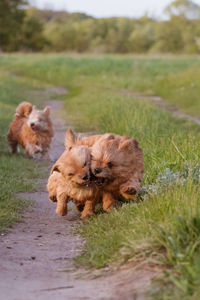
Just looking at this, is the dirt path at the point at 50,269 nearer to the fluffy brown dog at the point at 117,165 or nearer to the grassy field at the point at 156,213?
the grassy field at the point at 156,213

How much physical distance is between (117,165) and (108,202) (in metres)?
0.47

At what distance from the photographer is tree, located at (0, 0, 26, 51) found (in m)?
51.8

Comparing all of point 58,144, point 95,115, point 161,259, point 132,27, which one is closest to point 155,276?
point 161,259

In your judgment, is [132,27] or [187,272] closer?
[187,272]

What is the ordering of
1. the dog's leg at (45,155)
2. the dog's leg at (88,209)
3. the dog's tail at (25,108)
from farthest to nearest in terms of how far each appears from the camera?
the dog's tail at (25,108) → the dog's leg at (45,155) → the dog's leg at (88,209)

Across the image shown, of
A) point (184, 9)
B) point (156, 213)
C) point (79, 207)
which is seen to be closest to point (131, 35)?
point (184, 9)

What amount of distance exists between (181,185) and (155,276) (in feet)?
4.96

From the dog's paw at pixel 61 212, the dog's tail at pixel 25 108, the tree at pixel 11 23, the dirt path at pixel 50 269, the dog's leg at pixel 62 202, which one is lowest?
the dirt path at pixel 50 269

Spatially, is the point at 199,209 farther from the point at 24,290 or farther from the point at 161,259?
the point at 24,290

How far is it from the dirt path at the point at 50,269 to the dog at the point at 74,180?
0.83 feet

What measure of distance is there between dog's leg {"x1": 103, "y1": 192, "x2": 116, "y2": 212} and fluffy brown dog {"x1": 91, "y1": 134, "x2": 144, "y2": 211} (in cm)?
1

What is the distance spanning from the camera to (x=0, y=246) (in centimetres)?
531

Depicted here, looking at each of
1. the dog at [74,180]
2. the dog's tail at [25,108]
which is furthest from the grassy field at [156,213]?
the dog's tail at [25,108]

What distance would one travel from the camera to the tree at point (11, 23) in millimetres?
51750
